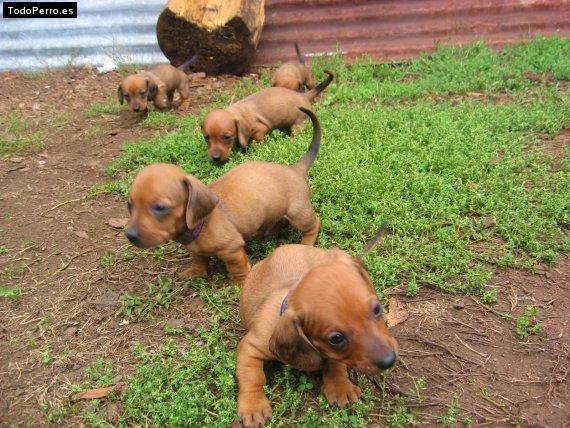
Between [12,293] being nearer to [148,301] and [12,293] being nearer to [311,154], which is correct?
[148,301]

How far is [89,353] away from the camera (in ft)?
12.6

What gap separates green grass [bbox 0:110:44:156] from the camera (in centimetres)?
708

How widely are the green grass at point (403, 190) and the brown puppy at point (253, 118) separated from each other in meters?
0.20

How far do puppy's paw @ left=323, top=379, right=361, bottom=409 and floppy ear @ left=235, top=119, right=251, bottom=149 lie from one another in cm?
376

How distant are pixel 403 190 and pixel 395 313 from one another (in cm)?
162

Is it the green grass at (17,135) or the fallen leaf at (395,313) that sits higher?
the fallen leaf at (395,313)

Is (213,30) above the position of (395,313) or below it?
above

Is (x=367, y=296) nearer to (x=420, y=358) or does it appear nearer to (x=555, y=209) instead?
(x=420, y=358)

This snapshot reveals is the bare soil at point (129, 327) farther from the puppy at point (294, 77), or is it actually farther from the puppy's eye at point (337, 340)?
the puppy at point (294, 77)

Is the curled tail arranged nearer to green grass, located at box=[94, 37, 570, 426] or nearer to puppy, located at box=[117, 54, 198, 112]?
green grass, located at box=[94, 37, 570, 426]

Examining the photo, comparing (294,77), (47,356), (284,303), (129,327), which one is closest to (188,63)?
(294,77)

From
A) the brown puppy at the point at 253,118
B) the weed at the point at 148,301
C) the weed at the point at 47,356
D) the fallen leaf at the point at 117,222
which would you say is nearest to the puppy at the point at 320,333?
the weed at the point at 148,301

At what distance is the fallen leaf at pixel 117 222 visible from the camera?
5.27 metres

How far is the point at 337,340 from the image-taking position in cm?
271
